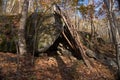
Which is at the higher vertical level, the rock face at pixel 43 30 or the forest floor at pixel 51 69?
the rock face at pixel 43 30

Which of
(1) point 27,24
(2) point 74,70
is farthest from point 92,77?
(1) point 27,24

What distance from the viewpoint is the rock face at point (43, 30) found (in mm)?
11227

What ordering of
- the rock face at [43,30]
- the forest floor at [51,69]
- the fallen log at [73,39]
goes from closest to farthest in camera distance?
1. the forest floor at [51,69]
2. the rock face at [43,30]
3. the fallen log at [73,39]

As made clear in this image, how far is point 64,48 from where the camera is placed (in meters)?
12.2

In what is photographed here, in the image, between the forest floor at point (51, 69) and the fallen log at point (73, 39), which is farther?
the fallen log at point (73, 39)

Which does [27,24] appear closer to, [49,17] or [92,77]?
[49,17]

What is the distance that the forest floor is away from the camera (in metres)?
8.70

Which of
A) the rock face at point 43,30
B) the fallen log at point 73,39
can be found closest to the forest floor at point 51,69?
the fallen log at point 73,39

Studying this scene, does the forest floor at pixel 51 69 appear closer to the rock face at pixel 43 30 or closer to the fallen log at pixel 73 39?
the fallen log at pixel 73 39

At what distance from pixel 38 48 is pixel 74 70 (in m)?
2.21

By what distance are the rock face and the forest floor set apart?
26.9 inches

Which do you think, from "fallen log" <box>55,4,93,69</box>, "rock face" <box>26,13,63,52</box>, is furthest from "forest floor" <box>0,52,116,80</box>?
"rock face" <box>26,13,63,52</box>

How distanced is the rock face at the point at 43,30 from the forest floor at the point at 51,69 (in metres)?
0.68

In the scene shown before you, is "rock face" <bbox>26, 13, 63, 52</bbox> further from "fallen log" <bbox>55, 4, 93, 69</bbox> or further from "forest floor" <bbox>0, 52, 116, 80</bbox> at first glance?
"forest floor" <bbox>0, 52, 116, 80</bbox>
